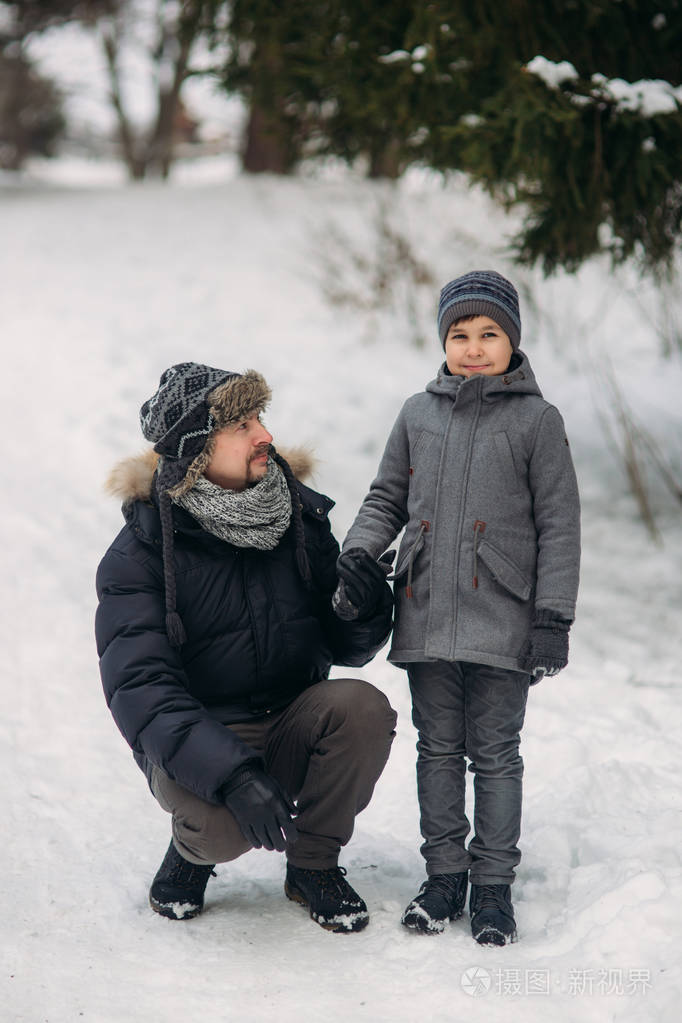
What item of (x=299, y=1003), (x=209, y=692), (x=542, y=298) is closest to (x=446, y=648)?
(x=209, y=692)

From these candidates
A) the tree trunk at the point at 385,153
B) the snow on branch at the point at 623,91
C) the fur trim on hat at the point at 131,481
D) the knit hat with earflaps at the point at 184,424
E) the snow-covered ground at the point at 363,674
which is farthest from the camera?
the tree trunk at the point at 385,153

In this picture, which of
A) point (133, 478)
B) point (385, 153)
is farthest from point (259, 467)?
point (385, 153)

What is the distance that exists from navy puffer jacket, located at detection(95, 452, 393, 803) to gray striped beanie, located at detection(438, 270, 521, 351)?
2.07 ft

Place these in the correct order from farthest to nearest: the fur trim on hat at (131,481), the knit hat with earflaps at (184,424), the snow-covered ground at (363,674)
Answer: the fur trim on hat at (131,481) < the knit hat with earflaps at (184,424) < the snow-covered ground at (363,674)

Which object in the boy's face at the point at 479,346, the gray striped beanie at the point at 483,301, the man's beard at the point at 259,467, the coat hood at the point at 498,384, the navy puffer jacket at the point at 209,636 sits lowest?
the navy puffer jacket at the point at 209,636

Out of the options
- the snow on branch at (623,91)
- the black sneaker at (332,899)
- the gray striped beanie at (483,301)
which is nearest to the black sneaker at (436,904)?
the black sneaker at (332,899)

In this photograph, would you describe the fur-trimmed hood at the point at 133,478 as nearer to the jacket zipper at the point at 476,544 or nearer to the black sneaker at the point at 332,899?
the jacket zipper at the point at 476,544

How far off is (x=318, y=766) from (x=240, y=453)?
83 centimetres

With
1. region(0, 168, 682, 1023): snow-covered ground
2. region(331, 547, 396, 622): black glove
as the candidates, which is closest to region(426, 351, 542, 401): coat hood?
region(331, 547, 396, 622): black glove

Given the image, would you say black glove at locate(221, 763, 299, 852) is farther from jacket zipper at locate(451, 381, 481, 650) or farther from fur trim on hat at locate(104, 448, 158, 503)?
fur trim on hat at locate(104, 448, 158, 503)

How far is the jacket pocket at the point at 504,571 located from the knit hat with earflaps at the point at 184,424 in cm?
70

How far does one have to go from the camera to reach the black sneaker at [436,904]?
2.53 metres

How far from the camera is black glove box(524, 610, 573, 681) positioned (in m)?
2.39

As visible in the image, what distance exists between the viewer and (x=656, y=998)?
210cm
